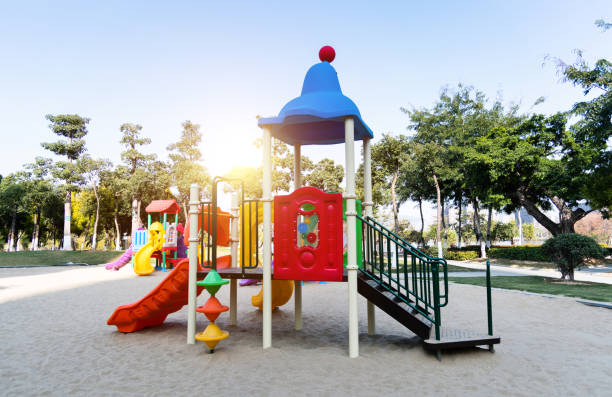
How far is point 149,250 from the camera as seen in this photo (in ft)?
59.8

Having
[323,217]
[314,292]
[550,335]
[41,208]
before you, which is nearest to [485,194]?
[314,292]

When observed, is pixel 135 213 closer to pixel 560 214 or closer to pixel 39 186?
pixel 39 186

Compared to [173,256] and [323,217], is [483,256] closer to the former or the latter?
[173,256]

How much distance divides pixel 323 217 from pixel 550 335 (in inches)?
179

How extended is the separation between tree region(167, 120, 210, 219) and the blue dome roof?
29599mm

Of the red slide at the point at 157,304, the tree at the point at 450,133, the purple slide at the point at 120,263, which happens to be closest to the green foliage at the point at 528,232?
the tree at the point at 450,133

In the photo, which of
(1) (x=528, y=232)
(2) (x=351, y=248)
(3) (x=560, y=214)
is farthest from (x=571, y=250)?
(1) (x=528, y=232)

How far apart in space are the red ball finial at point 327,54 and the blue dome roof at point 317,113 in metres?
0.22

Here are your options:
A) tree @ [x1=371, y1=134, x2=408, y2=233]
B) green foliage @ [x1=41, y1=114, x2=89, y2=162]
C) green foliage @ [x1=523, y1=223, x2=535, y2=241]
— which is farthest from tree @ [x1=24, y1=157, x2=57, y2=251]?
green foliage @ [x1=523, y1=223, x2=535, y2=241]

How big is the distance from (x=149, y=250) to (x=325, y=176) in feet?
48.6

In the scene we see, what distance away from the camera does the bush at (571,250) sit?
1287 cm

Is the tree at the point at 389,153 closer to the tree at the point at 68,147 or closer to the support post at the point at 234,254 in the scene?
the support post at the point at 234,254

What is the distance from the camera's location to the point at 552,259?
1397 cm

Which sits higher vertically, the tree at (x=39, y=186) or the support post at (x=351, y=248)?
the tree at (x=39, y=186)
